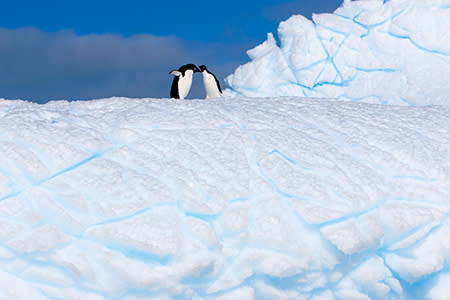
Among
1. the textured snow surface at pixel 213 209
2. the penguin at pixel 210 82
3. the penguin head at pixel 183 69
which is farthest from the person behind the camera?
the penguin at pixel 210 82

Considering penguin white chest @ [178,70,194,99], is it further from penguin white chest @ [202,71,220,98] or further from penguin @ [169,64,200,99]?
penguin white chest @ [202,71,220,98]

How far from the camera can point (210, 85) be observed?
8617 millimetres

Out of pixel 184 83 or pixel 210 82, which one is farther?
pixel 210 82

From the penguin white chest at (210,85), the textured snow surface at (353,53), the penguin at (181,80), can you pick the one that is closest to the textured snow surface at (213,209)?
the penguin at (181,80)

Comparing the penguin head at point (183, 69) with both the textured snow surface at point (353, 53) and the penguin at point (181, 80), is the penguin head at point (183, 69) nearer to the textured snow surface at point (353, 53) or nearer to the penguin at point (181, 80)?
the penguin at point (181, 80)

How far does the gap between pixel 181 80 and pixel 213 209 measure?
17.5ft

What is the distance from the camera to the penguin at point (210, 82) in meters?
8.57

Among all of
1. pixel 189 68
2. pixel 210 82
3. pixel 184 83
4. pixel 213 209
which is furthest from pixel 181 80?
pixel 213 209

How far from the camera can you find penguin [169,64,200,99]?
8.30m

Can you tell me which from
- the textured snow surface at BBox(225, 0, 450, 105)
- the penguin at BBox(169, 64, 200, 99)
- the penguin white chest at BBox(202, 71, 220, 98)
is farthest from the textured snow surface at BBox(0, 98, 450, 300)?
the textured snow surface at BBox(225, 0, 450, 105)

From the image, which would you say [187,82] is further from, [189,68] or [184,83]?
[189,68]

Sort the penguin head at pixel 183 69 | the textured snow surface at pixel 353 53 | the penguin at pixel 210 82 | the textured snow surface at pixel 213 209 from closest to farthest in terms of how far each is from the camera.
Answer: the textured snow surface at pixel 213 209, the penguin head at pixel 183 69, the penguin at pixel 210 82, the textured snow surface at pixel 353 53

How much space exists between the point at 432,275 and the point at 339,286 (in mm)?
661

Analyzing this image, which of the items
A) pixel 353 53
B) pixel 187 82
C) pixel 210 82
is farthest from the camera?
pixel 353 53
